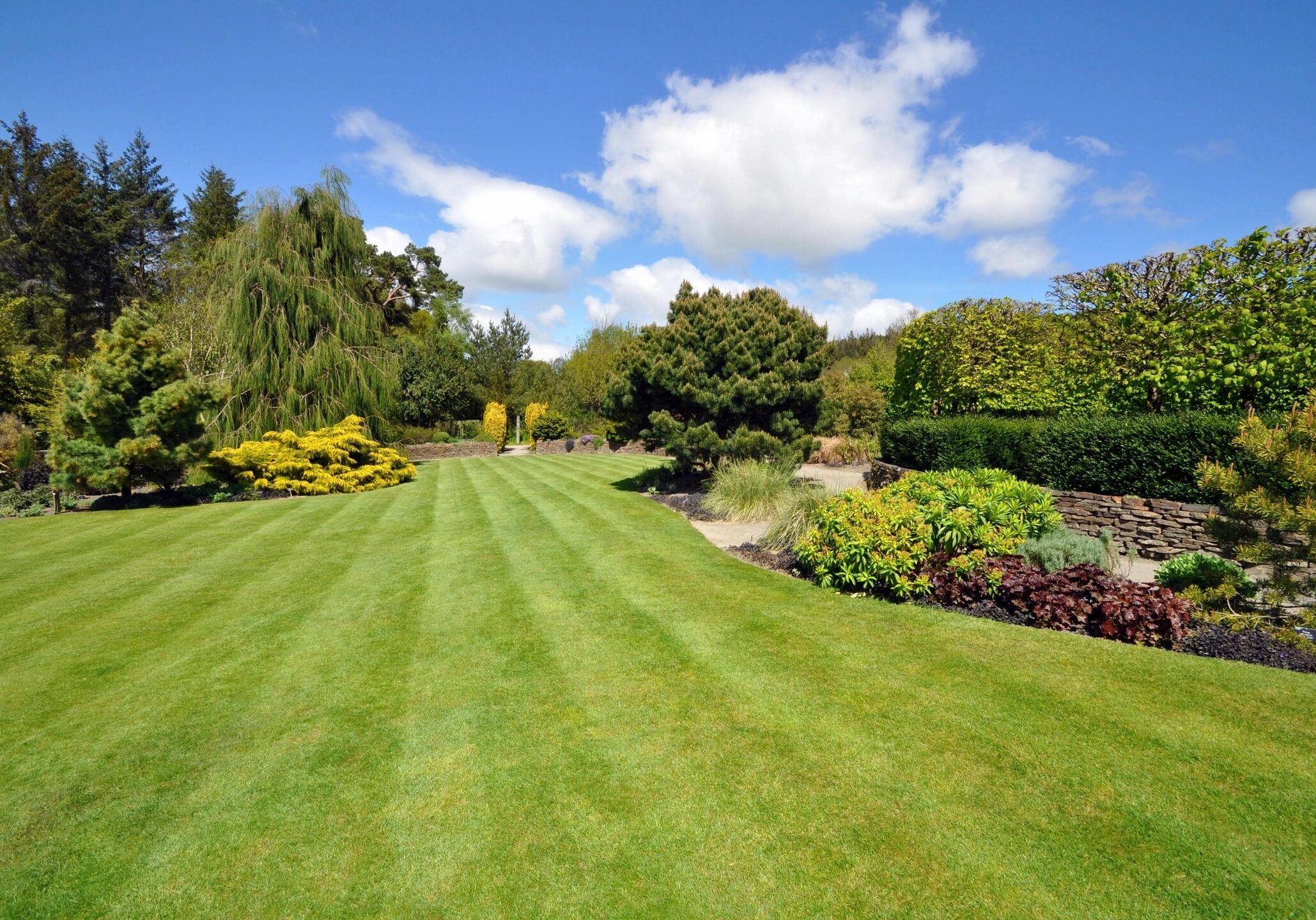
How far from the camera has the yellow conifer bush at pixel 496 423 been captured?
32438 millimetres

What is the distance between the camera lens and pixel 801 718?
445 centimetres

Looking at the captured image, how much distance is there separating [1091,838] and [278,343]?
22.2 metres

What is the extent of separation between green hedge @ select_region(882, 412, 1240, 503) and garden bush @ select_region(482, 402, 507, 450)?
24.6 m

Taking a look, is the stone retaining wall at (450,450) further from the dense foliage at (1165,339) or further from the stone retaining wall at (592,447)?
the dense foliage at (1165,339)

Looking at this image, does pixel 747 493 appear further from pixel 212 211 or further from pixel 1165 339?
pixel 212 211

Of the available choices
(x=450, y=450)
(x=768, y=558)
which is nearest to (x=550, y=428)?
(x=450, y=450)

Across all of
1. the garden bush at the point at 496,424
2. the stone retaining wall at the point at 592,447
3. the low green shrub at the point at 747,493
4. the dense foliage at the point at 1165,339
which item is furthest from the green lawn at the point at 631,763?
the garden bush at the point at 496,424

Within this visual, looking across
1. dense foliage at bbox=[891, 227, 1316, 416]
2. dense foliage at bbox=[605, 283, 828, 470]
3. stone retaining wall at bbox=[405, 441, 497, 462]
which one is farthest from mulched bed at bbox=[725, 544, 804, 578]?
stone retaining wall at bbox=[405, 441, 497, 462]

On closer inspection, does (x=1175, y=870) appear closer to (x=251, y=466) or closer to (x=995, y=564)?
(x=995, y=564)

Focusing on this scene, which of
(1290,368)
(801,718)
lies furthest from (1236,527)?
(1290,368)

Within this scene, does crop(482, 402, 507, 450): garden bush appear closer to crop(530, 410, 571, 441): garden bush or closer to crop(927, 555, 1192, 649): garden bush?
crop(530, 410, 571, 441): garden bush

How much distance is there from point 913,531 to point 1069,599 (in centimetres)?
164

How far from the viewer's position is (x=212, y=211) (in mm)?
36750

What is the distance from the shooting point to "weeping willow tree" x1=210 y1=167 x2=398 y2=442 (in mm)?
18750
